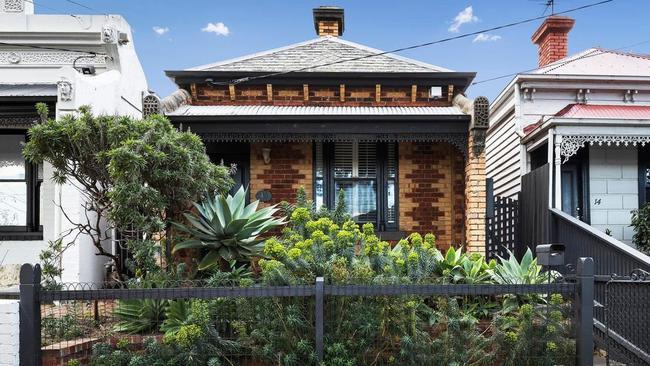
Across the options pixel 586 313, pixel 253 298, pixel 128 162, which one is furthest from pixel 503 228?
pixel 128 162

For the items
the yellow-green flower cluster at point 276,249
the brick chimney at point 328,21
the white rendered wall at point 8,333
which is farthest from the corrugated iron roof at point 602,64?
the white rendered wall at point 8,333

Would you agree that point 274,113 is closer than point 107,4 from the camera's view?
Yes

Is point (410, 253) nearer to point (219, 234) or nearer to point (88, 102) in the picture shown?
point (219, 234)

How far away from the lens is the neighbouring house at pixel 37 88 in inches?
336

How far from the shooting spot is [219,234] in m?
6.80

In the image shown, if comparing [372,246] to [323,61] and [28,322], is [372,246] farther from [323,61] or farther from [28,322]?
[323,61]

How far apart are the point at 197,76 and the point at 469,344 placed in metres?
6.68

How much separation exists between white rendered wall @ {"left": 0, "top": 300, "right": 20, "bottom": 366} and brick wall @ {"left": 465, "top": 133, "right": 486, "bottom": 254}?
6312 mm

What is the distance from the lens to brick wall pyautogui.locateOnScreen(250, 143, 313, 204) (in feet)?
31.6

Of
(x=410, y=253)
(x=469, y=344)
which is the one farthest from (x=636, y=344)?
(x=410, y=253)

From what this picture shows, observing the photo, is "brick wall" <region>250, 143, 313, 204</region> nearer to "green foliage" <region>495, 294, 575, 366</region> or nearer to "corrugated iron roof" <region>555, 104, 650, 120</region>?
"corrugated iron roof" <region>555, 104, 650, 120</region>

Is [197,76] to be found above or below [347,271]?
above

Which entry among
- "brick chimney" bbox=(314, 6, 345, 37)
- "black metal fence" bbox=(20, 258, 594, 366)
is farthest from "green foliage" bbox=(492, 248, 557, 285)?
"brick chimney" bbox=(314, 6, 345, 37)

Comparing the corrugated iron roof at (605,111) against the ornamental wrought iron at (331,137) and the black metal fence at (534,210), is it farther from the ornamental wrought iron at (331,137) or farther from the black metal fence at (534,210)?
the ornamental wrought iron at (331,137)
